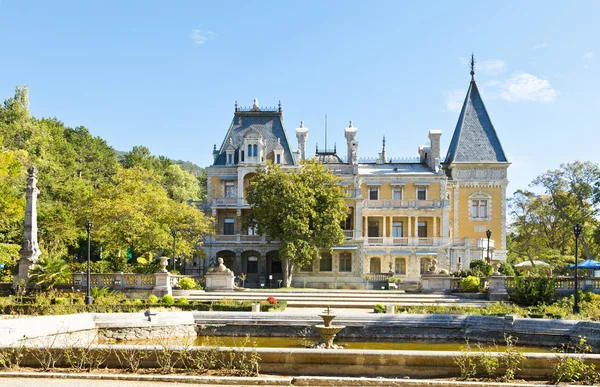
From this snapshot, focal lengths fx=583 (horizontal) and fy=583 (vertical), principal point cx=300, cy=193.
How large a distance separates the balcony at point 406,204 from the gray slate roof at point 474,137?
486cm

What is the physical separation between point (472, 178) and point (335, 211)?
17087 mm

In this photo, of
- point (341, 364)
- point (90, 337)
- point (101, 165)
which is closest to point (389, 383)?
point (341, 364)

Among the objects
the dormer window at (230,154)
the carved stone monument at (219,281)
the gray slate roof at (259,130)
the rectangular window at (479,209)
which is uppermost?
the gray slate roof at (259,130)

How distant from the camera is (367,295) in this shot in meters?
34.1

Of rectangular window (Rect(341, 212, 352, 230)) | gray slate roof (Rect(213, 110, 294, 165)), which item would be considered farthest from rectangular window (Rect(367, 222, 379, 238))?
gray slate roof (Rect(213, 110, 294, 165))

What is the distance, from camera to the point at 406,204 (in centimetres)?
5109

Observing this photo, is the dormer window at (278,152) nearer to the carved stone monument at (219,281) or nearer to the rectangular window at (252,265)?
the rectangular window at (252,265)

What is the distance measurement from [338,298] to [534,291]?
10065 millimetres

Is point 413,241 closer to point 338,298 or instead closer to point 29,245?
point 338,298

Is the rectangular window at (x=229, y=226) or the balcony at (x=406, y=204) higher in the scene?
Result: the balcony at (x=406, y=204)

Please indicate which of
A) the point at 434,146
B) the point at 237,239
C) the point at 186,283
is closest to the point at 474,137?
the point at 434,146

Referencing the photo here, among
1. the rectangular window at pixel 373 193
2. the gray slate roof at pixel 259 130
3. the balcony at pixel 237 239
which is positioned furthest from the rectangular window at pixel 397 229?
the balcony at pixel 237 239

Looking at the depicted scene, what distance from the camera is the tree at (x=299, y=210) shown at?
134 feet

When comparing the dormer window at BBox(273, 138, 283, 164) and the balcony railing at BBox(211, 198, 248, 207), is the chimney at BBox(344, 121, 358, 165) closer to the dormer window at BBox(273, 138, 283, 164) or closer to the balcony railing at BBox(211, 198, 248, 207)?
the dormer window at BBox(273, 138, 283, 164)
